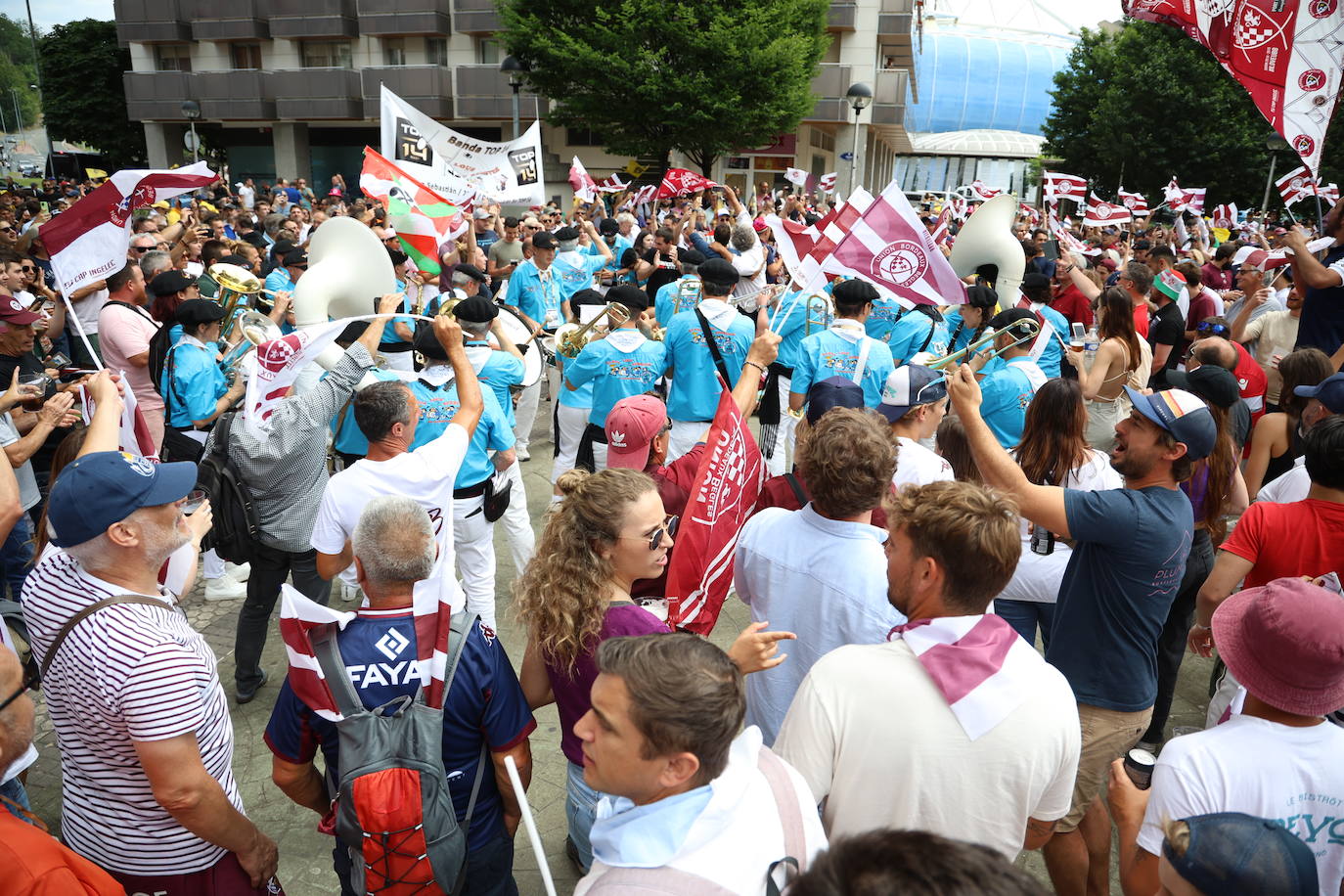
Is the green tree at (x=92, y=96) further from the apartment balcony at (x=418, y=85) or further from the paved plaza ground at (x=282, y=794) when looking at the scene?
the paved plaza ground at (x=282, y=794)

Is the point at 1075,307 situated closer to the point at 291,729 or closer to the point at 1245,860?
the point at 1245,860

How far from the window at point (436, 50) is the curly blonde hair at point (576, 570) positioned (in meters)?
41.9

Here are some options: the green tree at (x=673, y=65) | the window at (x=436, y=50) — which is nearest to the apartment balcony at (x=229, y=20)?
the window at (x=436, y=50)

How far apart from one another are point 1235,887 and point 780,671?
1.48 m

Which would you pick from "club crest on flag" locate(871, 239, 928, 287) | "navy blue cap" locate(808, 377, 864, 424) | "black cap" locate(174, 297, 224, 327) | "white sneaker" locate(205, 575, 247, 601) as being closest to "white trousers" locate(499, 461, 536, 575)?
"white sneaker" locate(205, 575, 247, 601)

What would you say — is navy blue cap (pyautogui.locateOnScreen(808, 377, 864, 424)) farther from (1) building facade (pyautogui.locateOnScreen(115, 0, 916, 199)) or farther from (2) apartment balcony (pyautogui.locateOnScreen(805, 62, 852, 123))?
(2) apartment balcony (pyautogui.locateOnScreen(805, 62, 852, 123))

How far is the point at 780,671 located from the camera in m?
2.82

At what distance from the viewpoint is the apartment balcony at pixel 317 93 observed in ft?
131

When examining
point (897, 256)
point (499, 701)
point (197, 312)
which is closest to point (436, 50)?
point (197, 312)

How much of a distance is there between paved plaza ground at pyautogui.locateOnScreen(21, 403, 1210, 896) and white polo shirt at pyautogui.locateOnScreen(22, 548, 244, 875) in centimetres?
115

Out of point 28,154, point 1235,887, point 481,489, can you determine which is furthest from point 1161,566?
point 28,154

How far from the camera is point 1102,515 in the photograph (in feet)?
9.47

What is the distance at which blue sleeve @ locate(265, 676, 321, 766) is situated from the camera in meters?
2.45

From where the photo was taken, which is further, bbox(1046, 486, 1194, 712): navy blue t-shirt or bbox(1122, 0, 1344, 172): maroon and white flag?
bbox(1122, 0, 1344, 172): maroon and white flag
